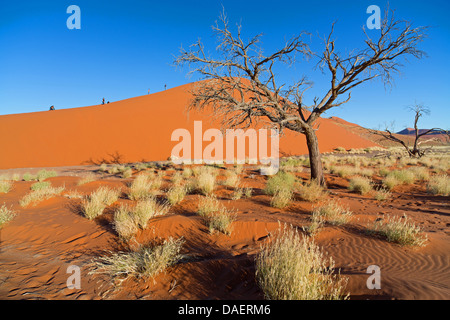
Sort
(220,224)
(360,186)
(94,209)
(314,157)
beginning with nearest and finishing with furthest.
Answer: (220,224) → (94,209) → (360,186) → (314,157)

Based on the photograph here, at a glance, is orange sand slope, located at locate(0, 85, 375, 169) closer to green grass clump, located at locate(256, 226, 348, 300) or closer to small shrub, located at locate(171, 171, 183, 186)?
small shrub, located at locate(171, 171, 183, 186)

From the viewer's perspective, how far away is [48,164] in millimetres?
24359

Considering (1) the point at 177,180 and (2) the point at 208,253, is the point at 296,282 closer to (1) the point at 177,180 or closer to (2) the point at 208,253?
(2) the point at 208,253

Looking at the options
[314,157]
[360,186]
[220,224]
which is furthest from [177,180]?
[360,186]

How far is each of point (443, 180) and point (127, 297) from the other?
1116 centimetres

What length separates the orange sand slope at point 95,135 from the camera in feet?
85.0

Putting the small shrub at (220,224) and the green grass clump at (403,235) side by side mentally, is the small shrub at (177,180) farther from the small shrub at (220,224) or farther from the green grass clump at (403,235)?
the green grass clump at (403,235)

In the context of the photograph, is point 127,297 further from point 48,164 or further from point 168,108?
point 168,108

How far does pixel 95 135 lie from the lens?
98.3 ft

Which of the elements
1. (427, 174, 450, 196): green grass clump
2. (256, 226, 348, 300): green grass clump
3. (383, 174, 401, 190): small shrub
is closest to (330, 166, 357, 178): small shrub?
(383, 174, 401, 190): small shrub

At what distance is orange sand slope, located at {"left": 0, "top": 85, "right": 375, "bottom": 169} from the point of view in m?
25.9

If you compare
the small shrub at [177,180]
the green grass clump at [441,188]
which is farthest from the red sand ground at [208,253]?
the small shrub at [177,180]

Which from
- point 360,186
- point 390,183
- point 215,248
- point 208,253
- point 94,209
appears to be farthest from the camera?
point 390,183
